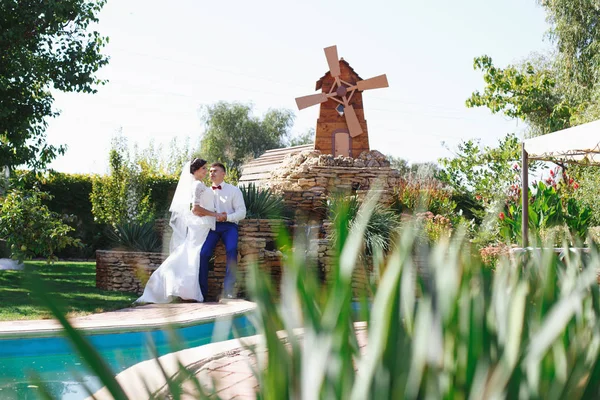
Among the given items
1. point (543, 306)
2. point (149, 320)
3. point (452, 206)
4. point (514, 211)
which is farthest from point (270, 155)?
point (543, 306)

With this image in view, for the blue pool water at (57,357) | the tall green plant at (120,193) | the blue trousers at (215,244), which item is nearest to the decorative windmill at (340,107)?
the tall green plant at (120,193)

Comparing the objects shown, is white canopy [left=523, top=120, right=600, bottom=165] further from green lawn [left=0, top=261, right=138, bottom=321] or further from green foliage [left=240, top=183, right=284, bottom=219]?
green lawn [left=0, top=261, right=138, bottom=321]

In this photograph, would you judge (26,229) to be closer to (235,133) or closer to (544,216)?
(544,216)

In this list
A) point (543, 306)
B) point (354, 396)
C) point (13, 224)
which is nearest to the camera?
point (354, 396)

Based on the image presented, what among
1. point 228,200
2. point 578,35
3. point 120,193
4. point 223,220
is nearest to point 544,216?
point 228,200

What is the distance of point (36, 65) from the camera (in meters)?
10.5

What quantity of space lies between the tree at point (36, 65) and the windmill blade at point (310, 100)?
6091 millimetres

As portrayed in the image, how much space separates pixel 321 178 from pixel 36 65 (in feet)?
20.4

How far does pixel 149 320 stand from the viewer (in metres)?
6.32

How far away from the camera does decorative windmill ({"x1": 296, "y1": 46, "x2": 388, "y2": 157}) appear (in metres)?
16.5

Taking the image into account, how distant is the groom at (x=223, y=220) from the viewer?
8383mm

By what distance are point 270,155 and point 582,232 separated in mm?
9625

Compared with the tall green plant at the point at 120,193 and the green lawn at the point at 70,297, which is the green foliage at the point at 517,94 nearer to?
the tall green plant at the point at 120,193

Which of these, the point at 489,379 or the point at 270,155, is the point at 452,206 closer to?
the point at 270,155
